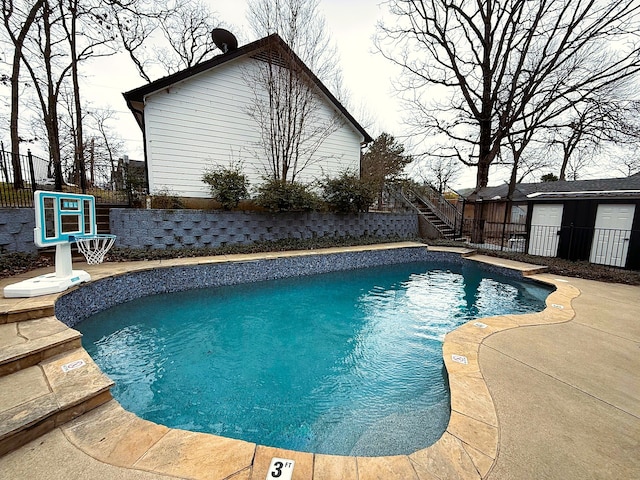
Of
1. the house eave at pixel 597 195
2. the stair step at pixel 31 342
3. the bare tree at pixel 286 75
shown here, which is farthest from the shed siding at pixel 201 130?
the house eave at pixel 597 195

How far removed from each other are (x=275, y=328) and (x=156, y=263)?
3554 millimetres

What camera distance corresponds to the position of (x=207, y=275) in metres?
6.12

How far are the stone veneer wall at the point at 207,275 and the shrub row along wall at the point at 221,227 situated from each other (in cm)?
178

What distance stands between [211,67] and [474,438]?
10.6 meters

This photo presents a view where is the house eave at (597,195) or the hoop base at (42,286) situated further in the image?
the house eave at (597,195)

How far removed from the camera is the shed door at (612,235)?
710 cm

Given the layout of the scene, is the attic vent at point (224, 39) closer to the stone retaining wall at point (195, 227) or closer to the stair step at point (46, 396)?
the stone retaining wall at point (195, 227)

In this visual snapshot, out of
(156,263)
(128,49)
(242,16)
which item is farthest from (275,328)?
(128,49)

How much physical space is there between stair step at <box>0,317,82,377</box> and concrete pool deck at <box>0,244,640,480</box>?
4cm

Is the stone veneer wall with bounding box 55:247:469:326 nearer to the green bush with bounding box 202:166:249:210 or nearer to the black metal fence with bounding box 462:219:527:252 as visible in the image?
the green bush with bounding box 202:166:249:210

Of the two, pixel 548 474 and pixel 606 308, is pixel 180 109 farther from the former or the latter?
pixel 606 308

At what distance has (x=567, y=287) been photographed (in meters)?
5.46

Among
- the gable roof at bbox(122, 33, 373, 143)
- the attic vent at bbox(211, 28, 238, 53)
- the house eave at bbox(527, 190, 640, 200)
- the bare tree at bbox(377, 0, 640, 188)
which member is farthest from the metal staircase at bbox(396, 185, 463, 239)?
the attic vent at bbox(211, 28, 238, 53)

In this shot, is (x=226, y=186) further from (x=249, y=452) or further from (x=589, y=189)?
(x=589, y=189)
